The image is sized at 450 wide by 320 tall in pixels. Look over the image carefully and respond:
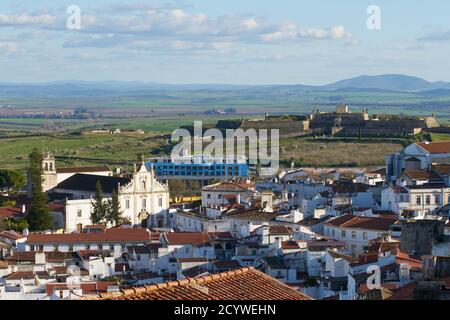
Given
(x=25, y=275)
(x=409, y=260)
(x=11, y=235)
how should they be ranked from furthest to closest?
1. (x=11, y=235)
2. (x=25, y=275)
3. (x=409, y=260)

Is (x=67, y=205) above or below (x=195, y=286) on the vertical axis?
below

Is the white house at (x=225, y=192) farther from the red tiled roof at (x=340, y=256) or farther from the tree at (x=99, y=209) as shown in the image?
the red tiled roof at (x=340, y=256)

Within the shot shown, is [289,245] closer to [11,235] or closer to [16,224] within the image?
[11,235]

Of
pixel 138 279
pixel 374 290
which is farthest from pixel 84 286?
pixel 374 290

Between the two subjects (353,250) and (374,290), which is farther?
(353,250)

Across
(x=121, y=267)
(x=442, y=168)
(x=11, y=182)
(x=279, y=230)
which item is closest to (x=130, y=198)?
(x=11, y=182)

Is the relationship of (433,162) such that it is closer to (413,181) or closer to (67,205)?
(413,181)
